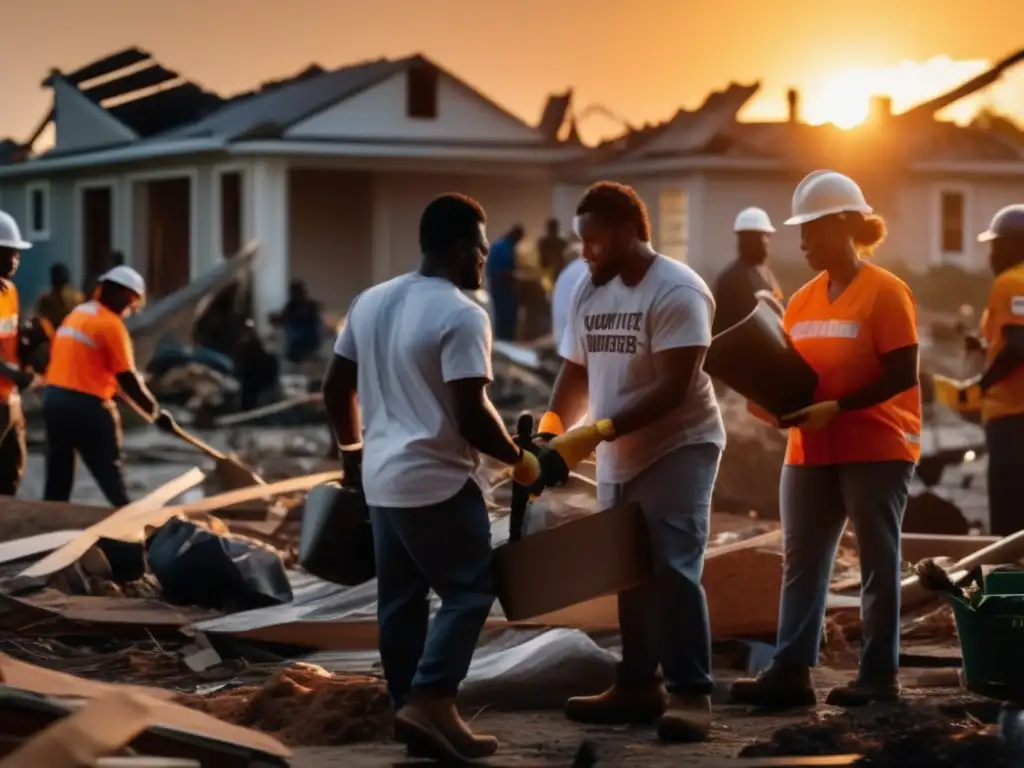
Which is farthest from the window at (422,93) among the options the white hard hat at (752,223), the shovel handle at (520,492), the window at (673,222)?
the shovel handle at (520,492)

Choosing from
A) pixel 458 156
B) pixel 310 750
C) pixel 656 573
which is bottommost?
pixel 310 750

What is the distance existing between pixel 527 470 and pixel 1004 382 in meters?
4.10

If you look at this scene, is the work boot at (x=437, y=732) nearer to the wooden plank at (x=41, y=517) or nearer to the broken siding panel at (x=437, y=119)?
the wooden plank at (x=41, y=517)

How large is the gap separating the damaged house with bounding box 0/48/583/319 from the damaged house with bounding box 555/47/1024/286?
1710mm

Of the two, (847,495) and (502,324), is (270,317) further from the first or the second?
(847,495)

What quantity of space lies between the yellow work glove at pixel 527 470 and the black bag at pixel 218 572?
3.06m

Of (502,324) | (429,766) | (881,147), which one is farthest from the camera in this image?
(881,147)

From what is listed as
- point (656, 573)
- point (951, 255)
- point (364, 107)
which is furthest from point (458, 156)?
point (656, 573)

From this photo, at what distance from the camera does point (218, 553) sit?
9.71 meters

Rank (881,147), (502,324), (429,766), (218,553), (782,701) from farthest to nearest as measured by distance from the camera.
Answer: (881,147)
(502,324)
(218,553)
(782,701)
(429,766)

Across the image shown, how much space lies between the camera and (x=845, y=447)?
7594mm

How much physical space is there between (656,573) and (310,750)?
1376 mm

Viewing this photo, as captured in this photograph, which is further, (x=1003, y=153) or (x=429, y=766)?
(x=1003, y=153)

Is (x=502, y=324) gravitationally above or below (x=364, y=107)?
below
